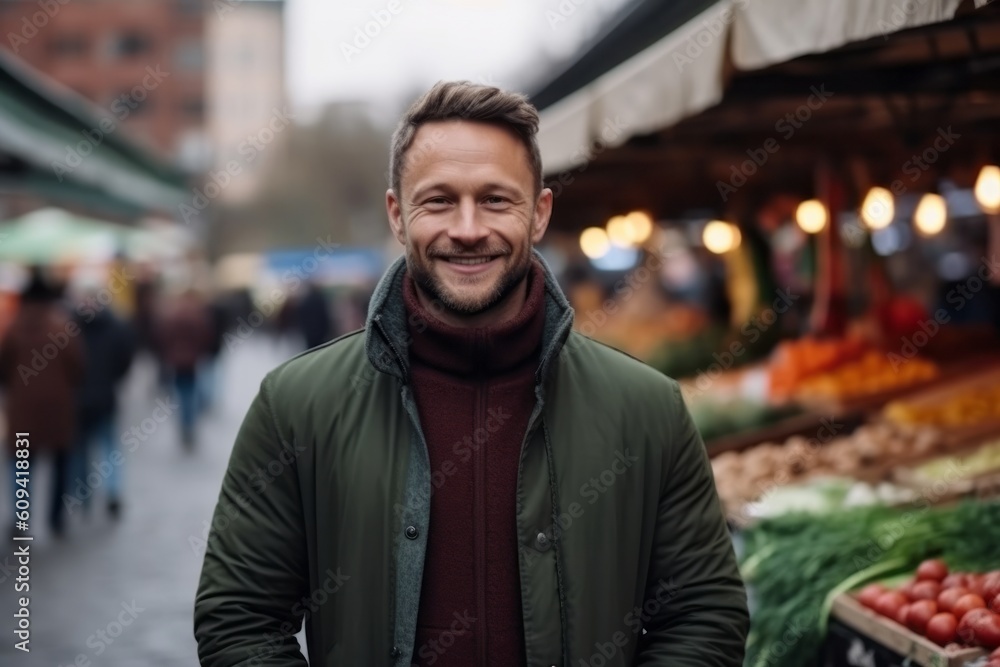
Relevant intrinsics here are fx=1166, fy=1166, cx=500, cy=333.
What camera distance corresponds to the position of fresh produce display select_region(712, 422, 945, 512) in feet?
22.5

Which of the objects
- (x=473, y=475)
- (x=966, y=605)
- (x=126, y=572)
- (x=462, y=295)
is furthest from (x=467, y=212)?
(x=126, y=572)

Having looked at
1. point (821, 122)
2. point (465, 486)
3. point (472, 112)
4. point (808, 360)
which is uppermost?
point (821, 122)

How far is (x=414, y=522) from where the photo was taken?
7.10 ft

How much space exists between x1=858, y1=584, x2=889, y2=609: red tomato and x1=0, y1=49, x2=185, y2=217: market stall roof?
6365mm

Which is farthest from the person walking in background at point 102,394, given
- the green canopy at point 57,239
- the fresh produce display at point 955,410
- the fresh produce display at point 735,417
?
the green canopy at point 57,239

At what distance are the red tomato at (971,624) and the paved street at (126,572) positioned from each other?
398 centimetres

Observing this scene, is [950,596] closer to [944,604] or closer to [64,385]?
[944,604]

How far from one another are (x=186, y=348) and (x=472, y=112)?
532 inches

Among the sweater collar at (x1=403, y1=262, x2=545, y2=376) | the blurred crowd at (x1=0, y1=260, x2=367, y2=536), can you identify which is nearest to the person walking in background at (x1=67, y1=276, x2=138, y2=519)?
the blurred crowd at (x1=0, y1=260, x2=367, y2=536)

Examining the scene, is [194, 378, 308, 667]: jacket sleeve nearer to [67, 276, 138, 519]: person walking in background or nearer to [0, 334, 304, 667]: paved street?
[0, 334, 304, 667]: paved street

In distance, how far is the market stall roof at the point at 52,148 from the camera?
8.64 meters

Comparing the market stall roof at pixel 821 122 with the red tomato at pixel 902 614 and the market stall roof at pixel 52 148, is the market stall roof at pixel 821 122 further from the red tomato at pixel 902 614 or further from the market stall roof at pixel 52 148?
the market stall roof at pixel 52 148

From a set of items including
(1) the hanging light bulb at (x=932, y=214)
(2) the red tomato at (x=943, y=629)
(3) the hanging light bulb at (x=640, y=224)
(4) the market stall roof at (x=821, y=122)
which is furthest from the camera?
(3) the hanging light bulb at (x=640, y=224)

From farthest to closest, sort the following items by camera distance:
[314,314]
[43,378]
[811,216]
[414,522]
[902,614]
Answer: [314,314]
[811,216]
[43,378]
[902,614]
[414,522]
